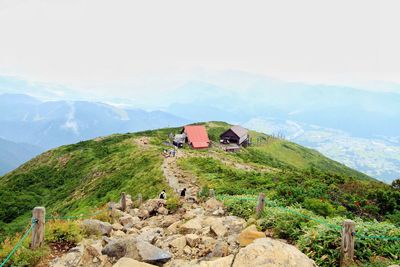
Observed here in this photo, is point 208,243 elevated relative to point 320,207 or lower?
elevated

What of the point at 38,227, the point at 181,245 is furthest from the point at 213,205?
the point at 38,227

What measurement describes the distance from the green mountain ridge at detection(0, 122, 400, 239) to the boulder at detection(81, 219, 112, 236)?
9097 millimetres

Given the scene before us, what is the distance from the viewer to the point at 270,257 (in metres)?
7.92

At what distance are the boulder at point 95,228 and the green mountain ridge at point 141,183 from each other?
9097 mm

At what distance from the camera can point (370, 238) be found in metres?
9.78

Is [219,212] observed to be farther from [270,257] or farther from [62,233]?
[270,257]

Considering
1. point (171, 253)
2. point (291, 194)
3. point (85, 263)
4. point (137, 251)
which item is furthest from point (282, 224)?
point (291, 194)

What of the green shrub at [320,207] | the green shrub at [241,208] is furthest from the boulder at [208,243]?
the green shrub at [320,207]

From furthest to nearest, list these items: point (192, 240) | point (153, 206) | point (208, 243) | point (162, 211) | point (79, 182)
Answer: point (79, 182), point (153, 206), point (162, 211), point (192, 240), point (208, 243)

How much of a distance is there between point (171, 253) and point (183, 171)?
959 inches

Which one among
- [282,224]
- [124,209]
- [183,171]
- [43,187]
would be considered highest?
[282,224]

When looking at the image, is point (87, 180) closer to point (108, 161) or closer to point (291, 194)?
point (108, 161)

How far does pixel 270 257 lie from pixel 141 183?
2761cm

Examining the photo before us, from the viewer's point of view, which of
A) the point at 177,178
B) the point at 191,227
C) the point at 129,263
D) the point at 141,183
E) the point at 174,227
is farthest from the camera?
the point at 141,183
